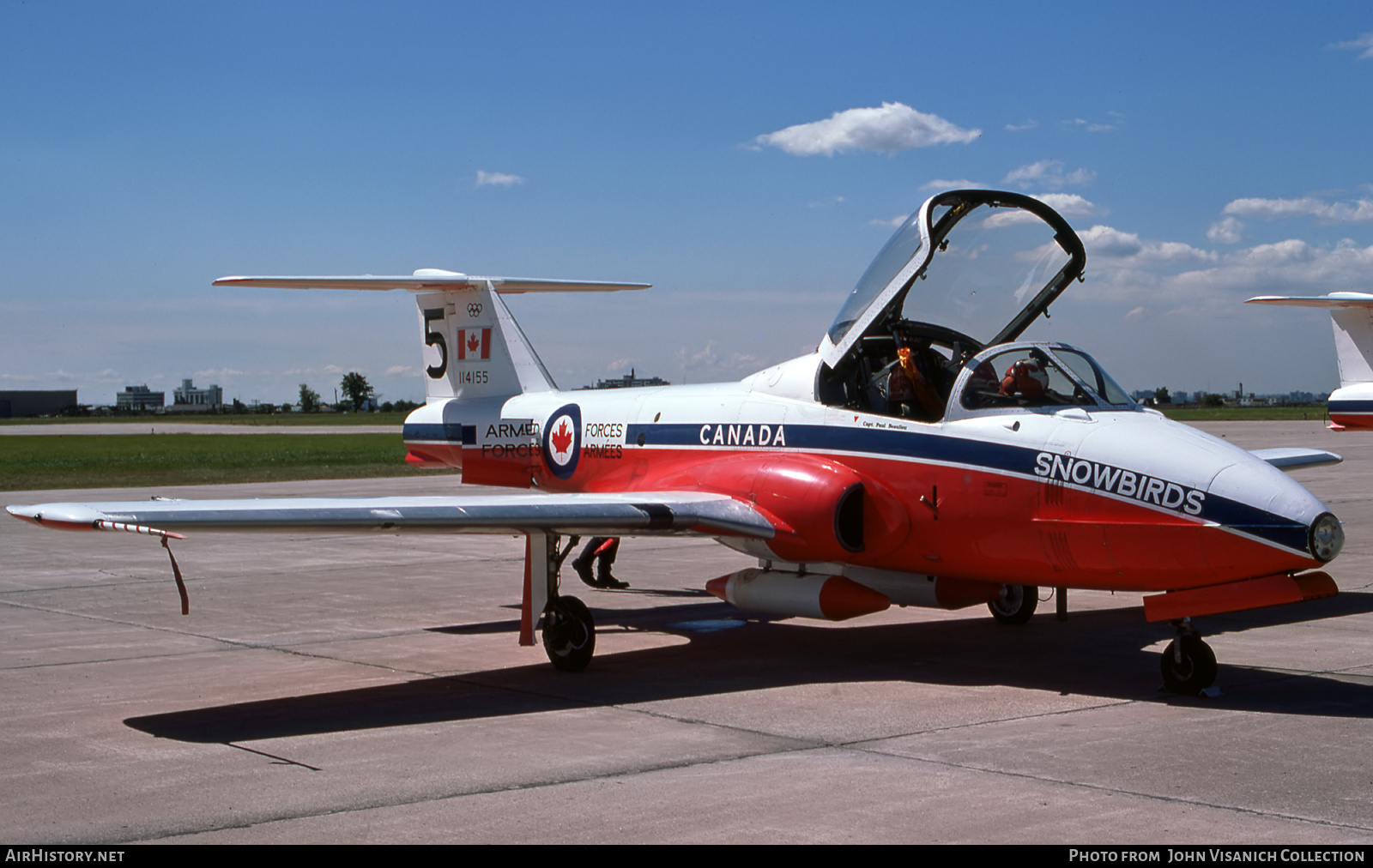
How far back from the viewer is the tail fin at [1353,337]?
A: 30156 mm

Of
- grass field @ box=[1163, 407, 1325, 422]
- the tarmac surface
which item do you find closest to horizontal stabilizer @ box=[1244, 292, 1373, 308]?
the tarmac surface

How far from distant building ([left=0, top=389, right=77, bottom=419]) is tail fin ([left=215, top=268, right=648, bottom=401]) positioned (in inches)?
6847

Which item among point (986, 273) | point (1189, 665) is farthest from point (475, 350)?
point (1189, 665)

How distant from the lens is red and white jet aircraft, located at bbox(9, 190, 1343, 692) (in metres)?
8.14

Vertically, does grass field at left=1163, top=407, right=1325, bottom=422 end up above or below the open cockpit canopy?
above

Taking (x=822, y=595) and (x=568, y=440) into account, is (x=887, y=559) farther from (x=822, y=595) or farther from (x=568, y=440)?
(x=568, y=440)

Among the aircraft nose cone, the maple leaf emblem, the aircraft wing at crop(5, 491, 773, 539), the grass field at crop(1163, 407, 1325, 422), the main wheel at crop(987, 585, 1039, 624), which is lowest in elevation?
the main wheel at crop(987, 585, 1039, 624)

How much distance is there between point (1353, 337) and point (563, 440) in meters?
25.2

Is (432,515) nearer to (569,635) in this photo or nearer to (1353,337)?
(569,635)

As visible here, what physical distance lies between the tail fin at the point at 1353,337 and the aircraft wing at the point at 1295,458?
1766cm

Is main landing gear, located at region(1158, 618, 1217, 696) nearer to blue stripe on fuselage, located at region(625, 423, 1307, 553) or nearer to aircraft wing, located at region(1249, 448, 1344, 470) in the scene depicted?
blue stripe on fuselage, located at region(625, 423, 1307, 553)

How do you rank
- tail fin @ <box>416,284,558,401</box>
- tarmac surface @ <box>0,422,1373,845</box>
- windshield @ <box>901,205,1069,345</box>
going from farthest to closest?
tail fin @ <box>416,284,558,401</box>, windshield @ <box>901,205,1069,345</box>, tarmac surface @ <box>0,422,1373,845</box>

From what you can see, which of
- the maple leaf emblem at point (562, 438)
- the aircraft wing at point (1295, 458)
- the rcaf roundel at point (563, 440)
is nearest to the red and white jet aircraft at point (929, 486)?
the rcaf roundel at point (563, 440)

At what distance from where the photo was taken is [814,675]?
9750mm
